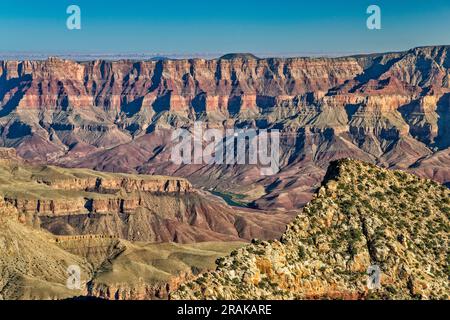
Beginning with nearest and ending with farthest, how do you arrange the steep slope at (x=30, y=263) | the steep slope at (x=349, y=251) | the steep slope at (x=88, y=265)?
the steep slope at (x=349, y=251) → the steep slope at (x=30, y=263) → the steep slope at (x=88, y=265)

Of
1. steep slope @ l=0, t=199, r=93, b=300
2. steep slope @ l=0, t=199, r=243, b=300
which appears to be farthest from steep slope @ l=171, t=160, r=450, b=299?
steep slope @ l=0, t=199, r=243, b=300

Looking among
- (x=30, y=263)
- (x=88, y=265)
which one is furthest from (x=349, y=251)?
(x=88, y=265)

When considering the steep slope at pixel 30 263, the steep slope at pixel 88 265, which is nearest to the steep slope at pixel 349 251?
the steep slope at pixel 30 263

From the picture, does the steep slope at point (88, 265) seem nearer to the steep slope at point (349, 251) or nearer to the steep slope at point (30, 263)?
the steep slope at point (30, 263)

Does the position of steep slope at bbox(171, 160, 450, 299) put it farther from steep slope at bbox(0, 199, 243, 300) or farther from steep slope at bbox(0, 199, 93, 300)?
steep slope at bbox(0, 199, 243, 300)

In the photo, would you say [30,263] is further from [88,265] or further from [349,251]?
[349,251]
